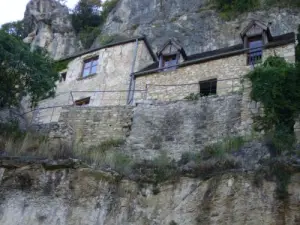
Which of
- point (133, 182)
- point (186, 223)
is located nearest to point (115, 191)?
point (133, 182)

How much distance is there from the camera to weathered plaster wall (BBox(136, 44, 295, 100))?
763 inches

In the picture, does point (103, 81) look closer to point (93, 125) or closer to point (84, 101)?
point (84, 101)

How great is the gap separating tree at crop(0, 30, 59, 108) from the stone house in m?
1.12

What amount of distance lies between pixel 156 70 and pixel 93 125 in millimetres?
4791

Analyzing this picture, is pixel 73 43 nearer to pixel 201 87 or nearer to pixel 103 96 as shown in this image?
pixel 103 96

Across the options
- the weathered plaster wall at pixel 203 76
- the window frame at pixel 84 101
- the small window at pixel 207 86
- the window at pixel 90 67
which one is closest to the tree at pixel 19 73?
the weathered plaster wall at pixel 203 76

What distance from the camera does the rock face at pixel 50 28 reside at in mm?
31859

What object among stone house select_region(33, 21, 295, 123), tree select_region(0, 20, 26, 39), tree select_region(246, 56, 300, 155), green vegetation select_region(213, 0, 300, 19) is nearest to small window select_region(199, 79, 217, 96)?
stone house select_region(33, 21, 295, 123)

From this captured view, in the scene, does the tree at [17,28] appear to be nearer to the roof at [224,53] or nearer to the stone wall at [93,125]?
the roof at [224,53]

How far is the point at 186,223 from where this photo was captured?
11.2 m

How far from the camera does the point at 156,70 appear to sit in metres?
21.6

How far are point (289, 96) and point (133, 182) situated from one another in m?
5.52

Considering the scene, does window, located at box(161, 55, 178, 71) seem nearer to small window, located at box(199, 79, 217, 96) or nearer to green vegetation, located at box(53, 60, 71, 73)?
small window, located at box(199, 79, 217, 96)

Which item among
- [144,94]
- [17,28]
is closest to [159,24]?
[144,94]
